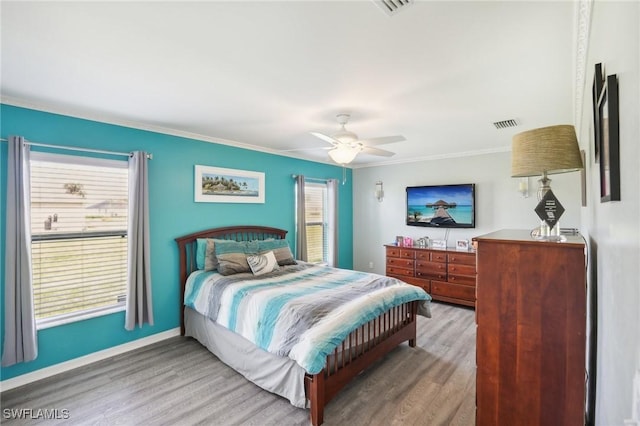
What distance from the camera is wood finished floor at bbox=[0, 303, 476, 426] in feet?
7.38

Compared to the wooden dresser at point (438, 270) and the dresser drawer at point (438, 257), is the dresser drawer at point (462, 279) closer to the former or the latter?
the wooden dresser at point (438, 270)

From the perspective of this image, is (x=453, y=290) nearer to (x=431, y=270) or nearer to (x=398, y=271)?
(x=431, y=270)

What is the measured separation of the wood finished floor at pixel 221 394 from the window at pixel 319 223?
2.70 metres

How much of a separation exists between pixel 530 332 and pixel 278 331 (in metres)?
1.73

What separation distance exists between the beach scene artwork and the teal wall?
2.28m

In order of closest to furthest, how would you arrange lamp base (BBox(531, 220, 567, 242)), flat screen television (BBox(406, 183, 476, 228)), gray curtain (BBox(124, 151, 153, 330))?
lamp base (BBox(531, 220, 567, 242))
gray curtain (BBox(124, 151, 153, 330))
flat screen television (BBox(406, 183, 476, 228))

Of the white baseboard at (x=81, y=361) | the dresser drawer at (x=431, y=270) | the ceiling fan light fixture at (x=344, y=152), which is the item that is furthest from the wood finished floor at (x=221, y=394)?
the ceiling fan light fixture at (x=344, y=152)

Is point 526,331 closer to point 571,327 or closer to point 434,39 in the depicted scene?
point 571,327

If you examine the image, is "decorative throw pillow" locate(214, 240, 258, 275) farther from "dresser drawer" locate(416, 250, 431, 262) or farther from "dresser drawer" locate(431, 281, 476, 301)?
"dresser drawer" locate(431, 281, 476, 301)

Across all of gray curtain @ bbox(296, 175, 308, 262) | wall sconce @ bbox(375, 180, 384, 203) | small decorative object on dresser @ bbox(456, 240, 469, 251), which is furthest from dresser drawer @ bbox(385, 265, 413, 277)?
gray curtain @ bbox(296, 175, 308, 262)

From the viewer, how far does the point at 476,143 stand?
14.4ft

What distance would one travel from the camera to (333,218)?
19.2 ft

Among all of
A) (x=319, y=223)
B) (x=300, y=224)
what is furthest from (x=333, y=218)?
(x=300, y=224)

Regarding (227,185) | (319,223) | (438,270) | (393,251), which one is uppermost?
(227,185)
